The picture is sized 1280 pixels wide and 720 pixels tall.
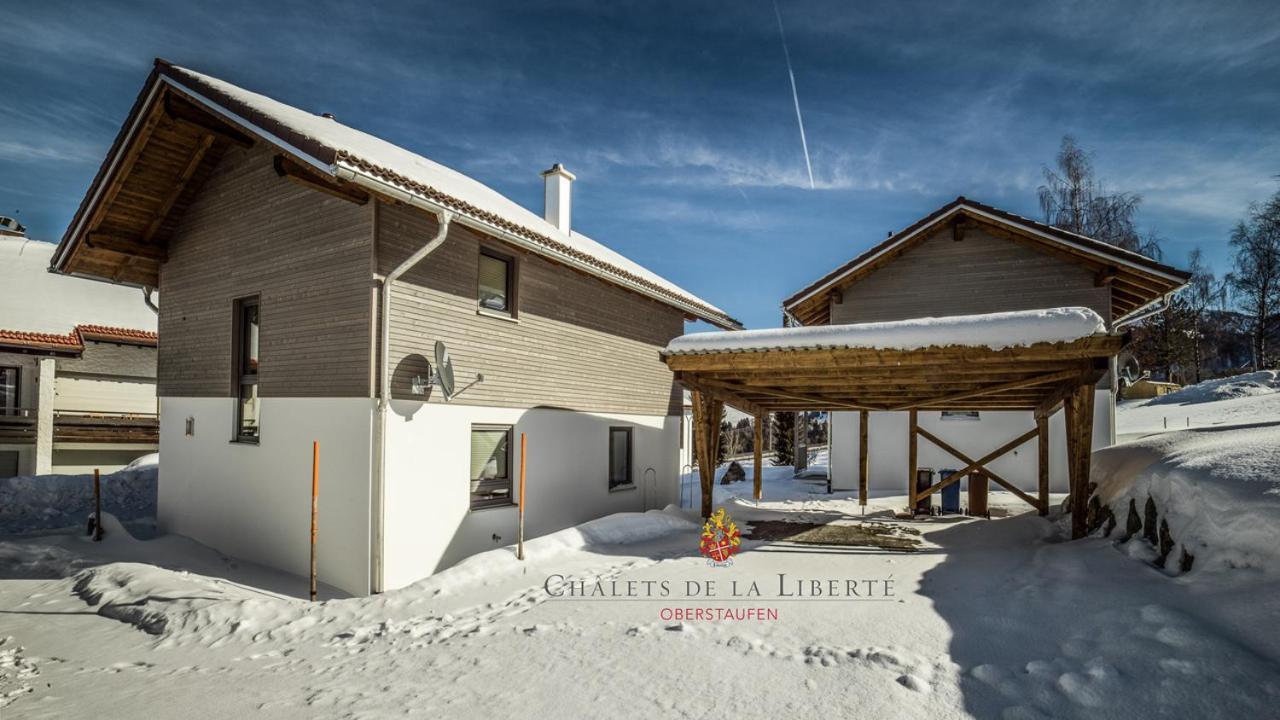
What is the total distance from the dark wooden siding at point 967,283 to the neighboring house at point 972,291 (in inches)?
0.9

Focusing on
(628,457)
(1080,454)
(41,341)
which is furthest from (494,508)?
(41,341)

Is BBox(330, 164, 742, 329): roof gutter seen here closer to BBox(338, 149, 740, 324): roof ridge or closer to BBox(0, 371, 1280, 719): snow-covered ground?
BBox(338, 149, 740, 324): roof ridge

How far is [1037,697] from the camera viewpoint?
3.89 metres

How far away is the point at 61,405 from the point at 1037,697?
24.1 metres

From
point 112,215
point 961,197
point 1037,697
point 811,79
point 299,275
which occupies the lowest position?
point 1037,697

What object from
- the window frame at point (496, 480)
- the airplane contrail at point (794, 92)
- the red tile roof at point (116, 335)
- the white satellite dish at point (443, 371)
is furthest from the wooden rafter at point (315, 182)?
the red tile roof at point (116, 335)

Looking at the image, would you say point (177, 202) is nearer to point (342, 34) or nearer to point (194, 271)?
point (194, 271)

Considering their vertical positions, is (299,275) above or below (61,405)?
above

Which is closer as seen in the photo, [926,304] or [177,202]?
[177,202]

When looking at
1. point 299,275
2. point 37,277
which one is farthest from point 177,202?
point 37,277

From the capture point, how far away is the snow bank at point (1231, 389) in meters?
24.1

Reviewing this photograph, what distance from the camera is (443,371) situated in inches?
332

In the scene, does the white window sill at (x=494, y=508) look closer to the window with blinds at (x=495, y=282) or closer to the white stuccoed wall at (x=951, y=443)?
the window with blinds at (x=495, y=282)

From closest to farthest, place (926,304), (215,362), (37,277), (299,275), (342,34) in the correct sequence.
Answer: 1. (299,275)
2. (342,34)
3. (215,362)
4. (926,304)
5. (37,277)
